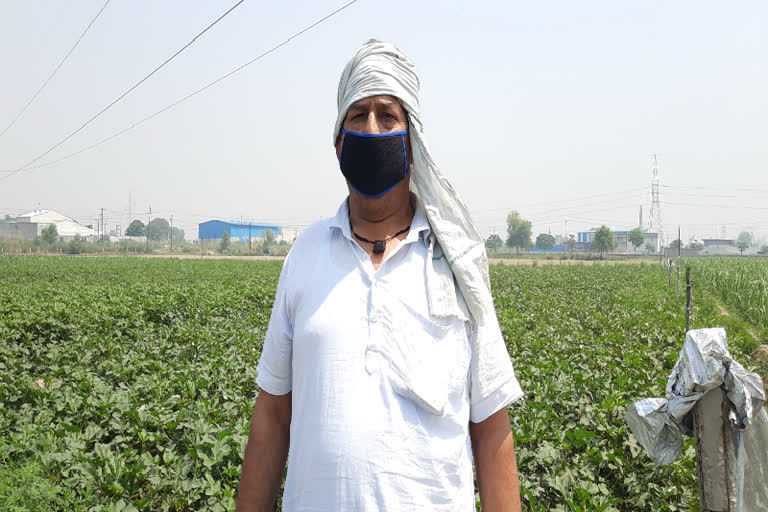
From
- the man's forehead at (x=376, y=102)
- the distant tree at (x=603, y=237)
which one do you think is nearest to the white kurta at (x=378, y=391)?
the man's forehead at (x=376, y=102)

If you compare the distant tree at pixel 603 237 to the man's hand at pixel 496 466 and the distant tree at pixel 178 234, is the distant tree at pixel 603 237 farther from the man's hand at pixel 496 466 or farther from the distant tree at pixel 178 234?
the distant tree at pixel 178 234

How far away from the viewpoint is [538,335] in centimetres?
805

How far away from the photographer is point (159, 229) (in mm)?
143375

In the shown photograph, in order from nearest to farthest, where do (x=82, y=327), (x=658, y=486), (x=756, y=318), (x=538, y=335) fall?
(x=658, y=486)
(x=538, y=335)
(x=82, y=327)
(x=756, y=318)

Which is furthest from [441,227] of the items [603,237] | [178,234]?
[178,234]

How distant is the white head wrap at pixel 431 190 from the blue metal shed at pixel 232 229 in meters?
113

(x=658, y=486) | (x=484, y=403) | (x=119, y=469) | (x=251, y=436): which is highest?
(x=484, y=403)

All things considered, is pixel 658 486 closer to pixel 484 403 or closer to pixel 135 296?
pixel 484 403

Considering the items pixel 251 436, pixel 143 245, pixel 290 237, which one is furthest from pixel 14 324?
pixel 290 237

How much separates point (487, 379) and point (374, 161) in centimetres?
64

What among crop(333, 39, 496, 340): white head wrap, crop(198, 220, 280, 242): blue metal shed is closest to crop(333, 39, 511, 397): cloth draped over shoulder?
crop(333, 39, 496, 340): white head wrap

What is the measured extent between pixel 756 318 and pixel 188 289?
12664mm

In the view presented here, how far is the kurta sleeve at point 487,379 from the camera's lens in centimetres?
139

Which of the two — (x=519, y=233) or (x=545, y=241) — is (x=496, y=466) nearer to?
(x=519, y=233)
